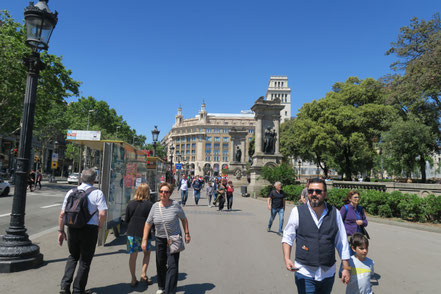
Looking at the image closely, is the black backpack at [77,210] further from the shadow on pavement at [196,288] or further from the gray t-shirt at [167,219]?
the shadow on pavement at [196,288]

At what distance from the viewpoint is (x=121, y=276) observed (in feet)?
17.9

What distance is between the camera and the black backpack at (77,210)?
13.7 ft

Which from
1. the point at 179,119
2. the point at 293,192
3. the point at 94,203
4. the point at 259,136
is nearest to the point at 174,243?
the point at 94,203

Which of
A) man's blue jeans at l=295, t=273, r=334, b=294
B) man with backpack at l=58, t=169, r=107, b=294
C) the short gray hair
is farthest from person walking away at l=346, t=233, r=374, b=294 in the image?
the short gray hair

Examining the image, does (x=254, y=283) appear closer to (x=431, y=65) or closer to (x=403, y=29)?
(x=431, y=65)

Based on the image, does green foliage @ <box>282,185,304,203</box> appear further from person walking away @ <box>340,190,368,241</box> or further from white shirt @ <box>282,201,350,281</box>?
white shirt @ <box>282,201,350,281</box>

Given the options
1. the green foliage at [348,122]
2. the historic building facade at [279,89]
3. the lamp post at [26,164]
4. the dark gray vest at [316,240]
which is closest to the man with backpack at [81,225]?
the lamp post at [26,164]

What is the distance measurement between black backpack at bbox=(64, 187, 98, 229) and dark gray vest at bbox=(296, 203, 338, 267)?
284 centimetres

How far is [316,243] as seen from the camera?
10.1ft

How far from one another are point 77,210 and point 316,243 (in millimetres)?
3079

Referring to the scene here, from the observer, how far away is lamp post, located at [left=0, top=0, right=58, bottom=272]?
5.38m

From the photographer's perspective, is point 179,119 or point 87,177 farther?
point 179,119

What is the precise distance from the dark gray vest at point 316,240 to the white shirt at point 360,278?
532 millimetres

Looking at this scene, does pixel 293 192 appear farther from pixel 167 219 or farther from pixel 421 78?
pixel 167 219
